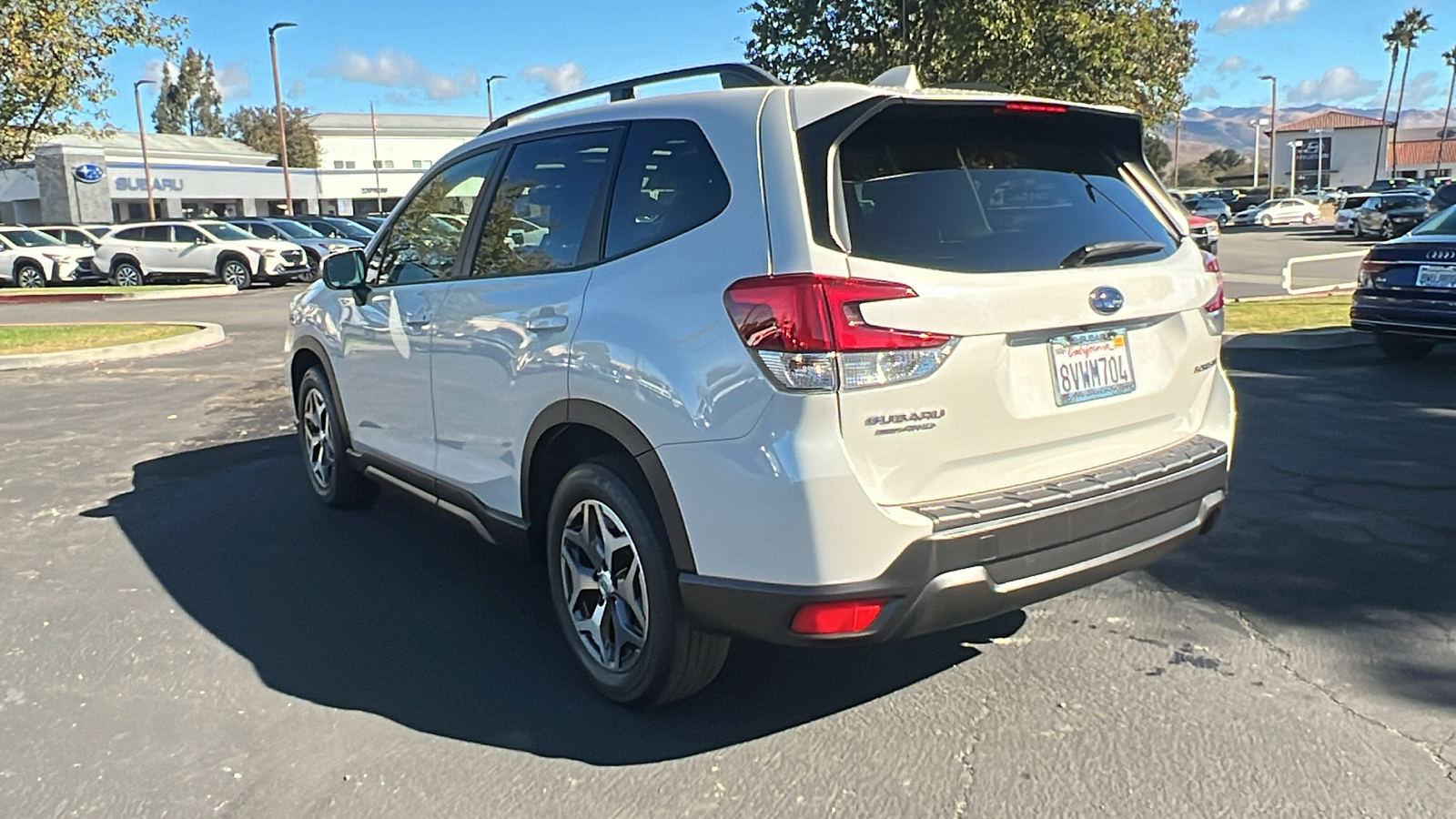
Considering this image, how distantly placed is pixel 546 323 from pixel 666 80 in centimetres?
98

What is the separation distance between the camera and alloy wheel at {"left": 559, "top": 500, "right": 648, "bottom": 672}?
3.46 meters

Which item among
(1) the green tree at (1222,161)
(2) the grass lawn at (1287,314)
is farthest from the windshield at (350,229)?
(1) the green tree at (1222,161)

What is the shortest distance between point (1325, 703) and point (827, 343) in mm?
1999

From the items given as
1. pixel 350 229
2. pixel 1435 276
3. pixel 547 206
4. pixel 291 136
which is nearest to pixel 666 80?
pixel 547 206

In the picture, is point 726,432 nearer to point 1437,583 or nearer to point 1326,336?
point 1437,583

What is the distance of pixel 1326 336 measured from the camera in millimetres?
10445

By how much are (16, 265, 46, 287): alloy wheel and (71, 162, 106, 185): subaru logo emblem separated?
33.7 metres

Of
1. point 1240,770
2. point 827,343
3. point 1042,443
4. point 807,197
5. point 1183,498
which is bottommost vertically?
point 1240,770

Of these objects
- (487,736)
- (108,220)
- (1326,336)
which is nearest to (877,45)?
(1326,336)

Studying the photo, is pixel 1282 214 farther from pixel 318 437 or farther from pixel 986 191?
pixel 986 191

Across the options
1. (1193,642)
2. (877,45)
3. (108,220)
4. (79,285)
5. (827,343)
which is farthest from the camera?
(108,220)

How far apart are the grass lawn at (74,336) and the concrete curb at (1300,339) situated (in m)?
11.4

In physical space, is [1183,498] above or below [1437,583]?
above

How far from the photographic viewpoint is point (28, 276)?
28.1 m
